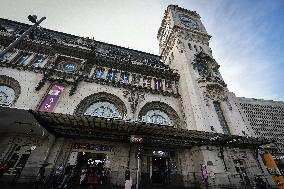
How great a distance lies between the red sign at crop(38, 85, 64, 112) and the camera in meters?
17.5

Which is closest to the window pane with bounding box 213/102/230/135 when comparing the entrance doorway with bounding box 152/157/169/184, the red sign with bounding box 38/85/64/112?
the entrance doorway with bounding box 152/157/169/184

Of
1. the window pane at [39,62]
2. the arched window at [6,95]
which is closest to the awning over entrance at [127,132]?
the arched window at [6,95]

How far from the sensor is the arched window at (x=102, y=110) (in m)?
19.6

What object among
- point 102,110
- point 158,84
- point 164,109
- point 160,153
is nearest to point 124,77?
point 158,84

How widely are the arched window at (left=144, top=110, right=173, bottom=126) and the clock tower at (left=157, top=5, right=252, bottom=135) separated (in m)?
2.16

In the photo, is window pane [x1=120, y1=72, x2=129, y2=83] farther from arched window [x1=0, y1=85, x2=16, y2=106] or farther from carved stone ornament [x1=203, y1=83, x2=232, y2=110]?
arched window [x1=0, y1=85, x2=16, y2=106]

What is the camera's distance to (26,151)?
16172 millimetres

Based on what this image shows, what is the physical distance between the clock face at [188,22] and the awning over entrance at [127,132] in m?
21.0

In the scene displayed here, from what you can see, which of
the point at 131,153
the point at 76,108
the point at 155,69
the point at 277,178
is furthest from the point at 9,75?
the point at 277,178

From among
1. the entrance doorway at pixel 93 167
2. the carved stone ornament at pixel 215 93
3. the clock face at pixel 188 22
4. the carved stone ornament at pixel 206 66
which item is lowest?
the entrance doorway at pixel 93 167

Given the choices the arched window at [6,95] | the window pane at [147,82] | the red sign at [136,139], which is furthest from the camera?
the window pane at [147,82]

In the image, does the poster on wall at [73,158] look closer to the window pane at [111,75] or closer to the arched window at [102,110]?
the arched window at [102,110]

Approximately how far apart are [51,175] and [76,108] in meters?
6.34

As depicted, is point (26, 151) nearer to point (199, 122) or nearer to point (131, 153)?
point (131, 153)
